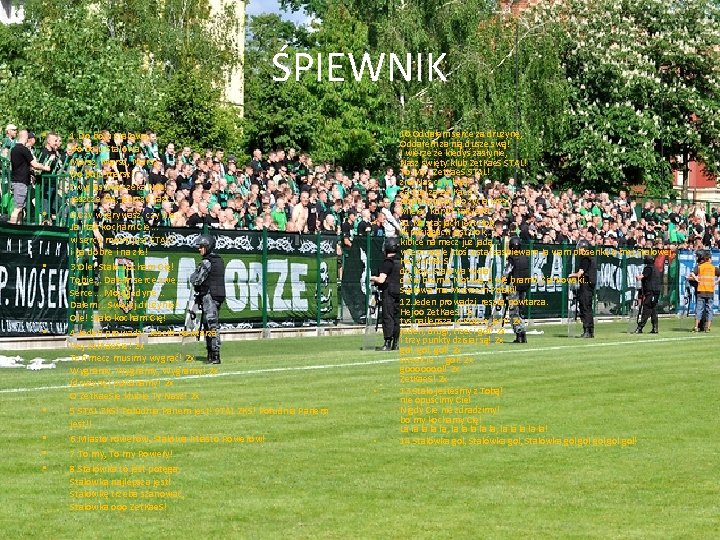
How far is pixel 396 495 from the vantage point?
11930 mm

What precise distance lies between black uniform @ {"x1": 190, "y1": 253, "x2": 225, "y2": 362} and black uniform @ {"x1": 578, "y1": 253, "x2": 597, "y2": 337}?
46.4ft

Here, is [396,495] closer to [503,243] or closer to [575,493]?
[575,493]

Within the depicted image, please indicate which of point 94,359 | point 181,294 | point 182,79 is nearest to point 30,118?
point 182,79

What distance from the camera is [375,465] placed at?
1348cm

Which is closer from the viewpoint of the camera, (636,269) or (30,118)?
(636,269)

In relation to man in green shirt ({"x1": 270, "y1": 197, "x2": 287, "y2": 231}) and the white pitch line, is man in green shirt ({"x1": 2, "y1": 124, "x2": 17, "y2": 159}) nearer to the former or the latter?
the white pitch line

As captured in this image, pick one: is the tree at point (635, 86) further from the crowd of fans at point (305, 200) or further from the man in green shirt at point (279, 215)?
the man in green shirt at point (279, 215)

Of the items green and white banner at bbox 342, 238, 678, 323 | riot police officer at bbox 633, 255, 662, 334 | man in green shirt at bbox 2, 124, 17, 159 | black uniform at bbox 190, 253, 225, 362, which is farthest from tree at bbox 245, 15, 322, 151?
black uniform at bbox 190, 253, 225, 362

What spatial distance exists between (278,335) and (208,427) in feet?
61.5

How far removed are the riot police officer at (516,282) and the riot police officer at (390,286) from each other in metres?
4.46

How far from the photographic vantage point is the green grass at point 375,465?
10711 millimetres

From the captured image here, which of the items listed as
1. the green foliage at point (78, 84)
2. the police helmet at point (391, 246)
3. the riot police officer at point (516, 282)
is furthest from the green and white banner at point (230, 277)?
the green foliage at point (78, 84)

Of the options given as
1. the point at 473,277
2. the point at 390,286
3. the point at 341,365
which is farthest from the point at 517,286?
the point at 341,365

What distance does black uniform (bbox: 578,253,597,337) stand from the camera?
119 ft
